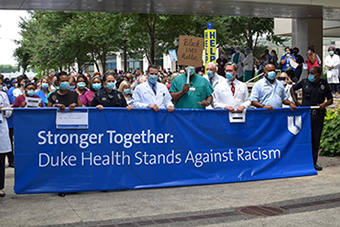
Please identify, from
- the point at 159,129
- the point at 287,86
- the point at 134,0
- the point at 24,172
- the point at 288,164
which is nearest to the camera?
the point at 24,172

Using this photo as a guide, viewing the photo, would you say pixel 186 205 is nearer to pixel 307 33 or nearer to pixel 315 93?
pixel 315 93

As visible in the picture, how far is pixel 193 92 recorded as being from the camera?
959 cm

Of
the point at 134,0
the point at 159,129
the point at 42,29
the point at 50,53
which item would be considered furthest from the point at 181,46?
the point at 42,29

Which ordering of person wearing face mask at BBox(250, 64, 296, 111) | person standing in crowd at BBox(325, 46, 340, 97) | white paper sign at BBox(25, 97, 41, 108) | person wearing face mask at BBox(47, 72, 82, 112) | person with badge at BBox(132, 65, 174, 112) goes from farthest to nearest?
person standing in crowd at BBox(325, 46, 340, 97) → white paper sign at BBox(25, 97, 41, 108) → person wearing face mask at BBox(250, 64, 296, 111) → person with badge at BBox(132, 65, 174, 112) → person wearing face mask at BBox(47, 72, 82, 112)

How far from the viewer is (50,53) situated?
157 feet

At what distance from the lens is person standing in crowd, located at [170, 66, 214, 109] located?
9.53m

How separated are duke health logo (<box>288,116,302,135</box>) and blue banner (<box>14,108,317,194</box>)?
2 centimetres

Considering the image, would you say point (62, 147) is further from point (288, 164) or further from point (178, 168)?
point (288, 164)

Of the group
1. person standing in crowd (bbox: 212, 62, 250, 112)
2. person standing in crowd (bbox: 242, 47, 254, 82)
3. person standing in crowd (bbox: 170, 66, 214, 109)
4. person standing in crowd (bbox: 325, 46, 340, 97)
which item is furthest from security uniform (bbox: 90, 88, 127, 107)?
person standing in crowd (bbox: 242, 47, 254, 82)

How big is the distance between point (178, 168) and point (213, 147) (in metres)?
0.74

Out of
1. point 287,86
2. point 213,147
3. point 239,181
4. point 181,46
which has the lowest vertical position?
point 239,181

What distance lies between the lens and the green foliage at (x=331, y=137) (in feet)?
39.0

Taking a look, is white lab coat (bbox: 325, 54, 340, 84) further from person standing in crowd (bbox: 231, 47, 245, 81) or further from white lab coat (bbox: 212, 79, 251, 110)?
white lab coat (bbox: 212, 79, 251, 110)

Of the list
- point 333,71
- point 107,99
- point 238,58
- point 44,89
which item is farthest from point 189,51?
point 238,58
